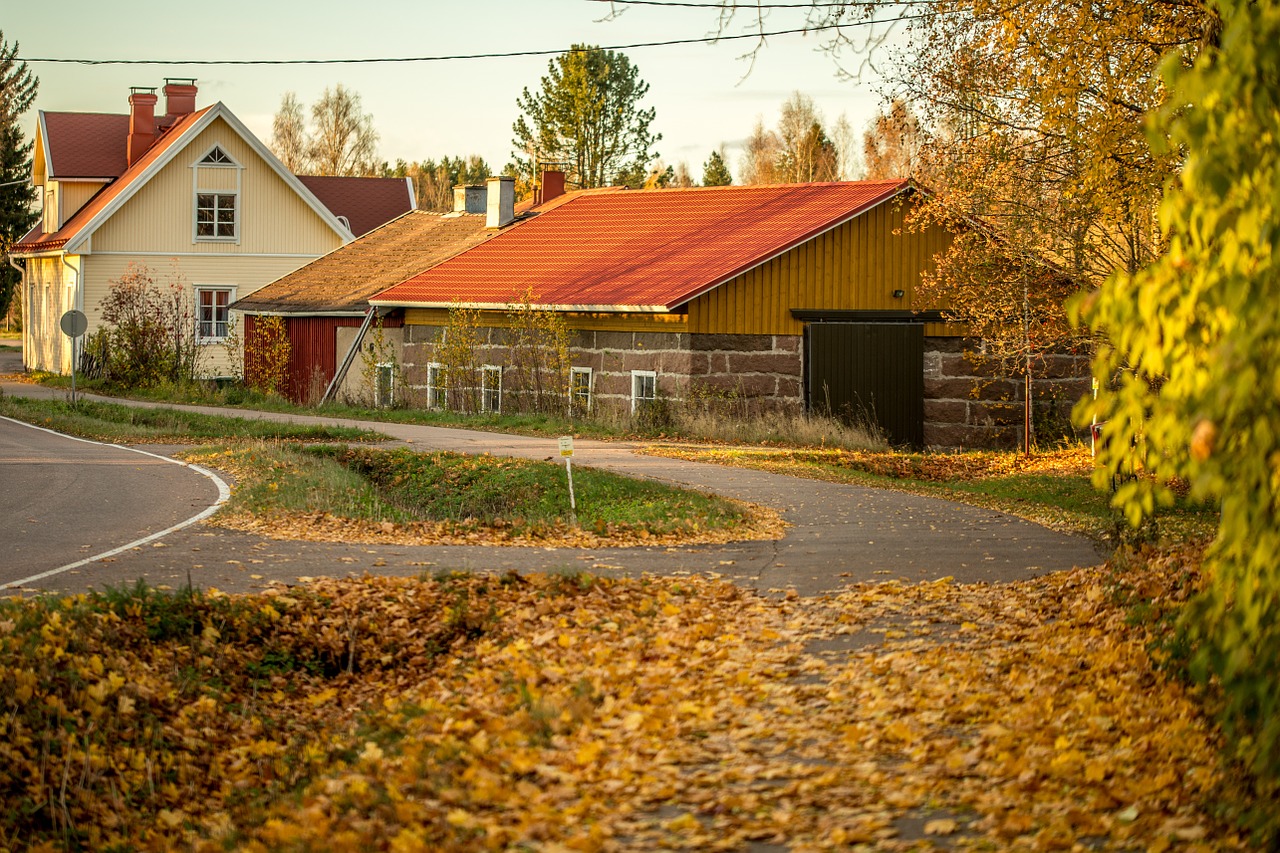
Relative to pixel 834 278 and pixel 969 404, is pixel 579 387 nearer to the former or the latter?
pixel 834 278

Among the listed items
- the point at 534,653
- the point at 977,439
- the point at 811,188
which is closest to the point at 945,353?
the point at 977,439

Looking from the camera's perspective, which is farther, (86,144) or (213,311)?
(86,144)

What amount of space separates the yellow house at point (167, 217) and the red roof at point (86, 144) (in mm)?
50

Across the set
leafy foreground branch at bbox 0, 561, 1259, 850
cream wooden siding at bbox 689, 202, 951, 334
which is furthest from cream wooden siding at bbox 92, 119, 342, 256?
leafy foreground branch at bbox 0, 561, 1259, 850

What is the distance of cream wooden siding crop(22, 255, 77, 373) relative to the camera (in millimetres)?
49344

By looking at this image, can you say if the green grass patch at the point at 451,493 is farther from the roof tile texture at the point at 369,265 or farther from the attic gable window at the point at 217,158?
the attic gable window at the point at 217,158

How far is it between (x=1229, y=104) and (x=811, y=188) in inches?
1142

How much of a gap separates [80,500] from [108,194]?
3478cm

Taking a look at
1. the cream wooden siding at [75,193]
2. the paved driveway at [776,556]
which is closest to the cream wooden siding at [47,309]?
the cream wooden siding at [75,193]

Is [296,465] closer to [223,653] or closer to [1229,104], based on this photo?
[223,653]

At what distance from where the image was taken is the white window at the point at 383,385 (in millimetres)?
37269

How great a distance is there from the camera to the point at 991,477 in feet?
77.2

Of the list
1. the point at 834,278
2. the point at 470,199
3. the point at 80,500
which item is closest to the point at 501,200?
the point at 470,199

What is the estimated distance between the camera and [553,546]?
1509 centimetres
